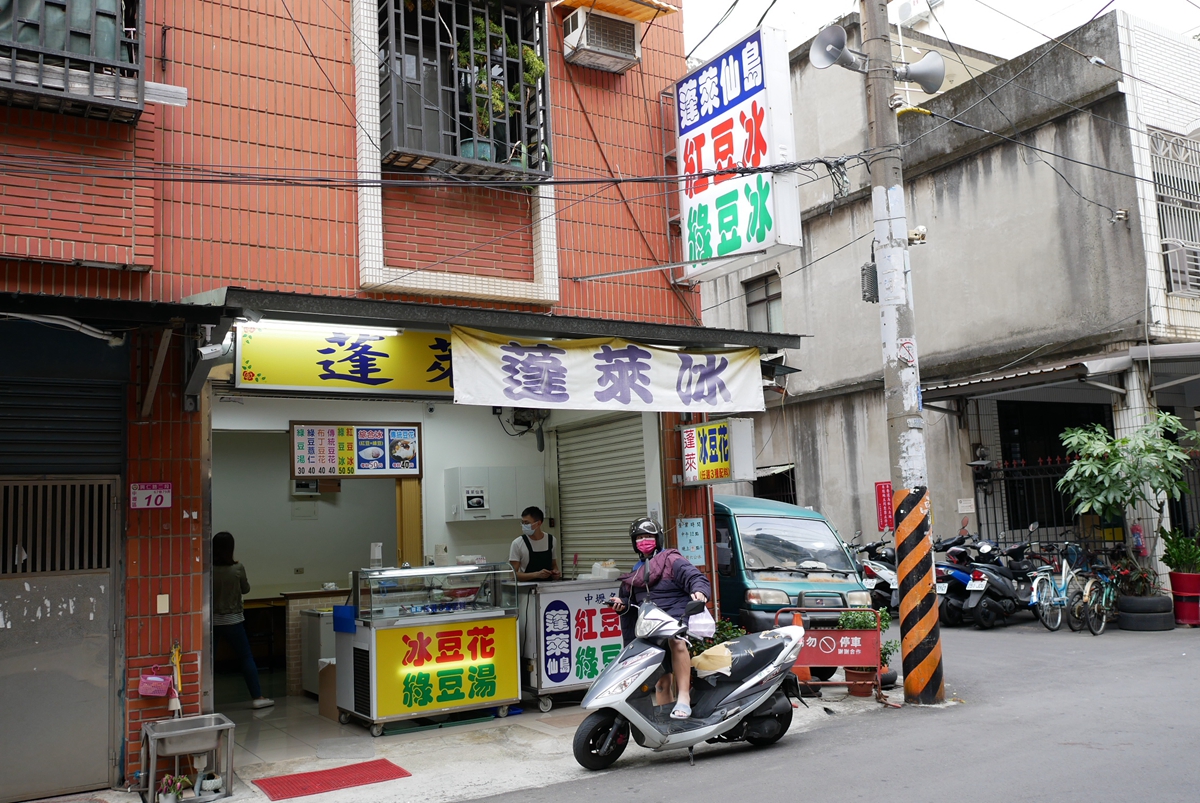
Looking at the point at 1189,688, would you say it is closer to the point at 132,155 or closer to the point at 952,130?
the point at 132,155

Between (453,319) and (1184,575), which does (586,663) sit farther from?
(1184,575)

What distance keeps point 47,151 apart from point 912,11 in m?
20.0

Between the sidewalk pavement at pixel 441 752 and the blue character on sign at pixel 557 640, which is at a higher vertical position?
the blue character on sign at pixel 557 640

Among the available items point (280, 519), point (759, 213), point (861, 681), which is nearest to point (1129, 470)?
point (861, 681)

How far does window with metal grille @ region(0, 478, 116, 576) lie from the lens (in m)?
6.99

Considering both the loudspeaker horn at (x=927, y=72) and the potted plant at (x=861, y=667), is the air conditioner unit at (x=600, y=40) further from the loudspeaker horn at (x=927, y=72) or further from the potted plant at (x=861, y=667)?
the potted plant at (x=861, y=667)

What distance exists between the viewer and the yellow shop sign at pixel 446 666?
8.71m

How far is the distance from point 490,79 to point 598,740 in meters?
6.14

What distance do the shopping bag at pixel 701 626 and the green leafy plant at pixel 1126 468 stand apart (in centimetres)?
825

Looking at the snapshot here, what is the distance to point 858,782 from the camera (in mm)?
6312

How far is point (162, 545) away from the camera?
743 centimetres

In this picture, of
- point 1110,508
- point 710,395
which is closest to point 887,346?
point 710,395

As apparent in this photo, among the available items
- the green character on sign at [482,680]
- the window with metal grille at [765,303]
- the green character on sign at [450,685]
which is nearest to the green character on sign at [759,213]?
the green character on sign at [482,680]

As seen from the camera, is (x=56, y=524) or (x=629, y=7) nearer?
(x=56, y=524)
